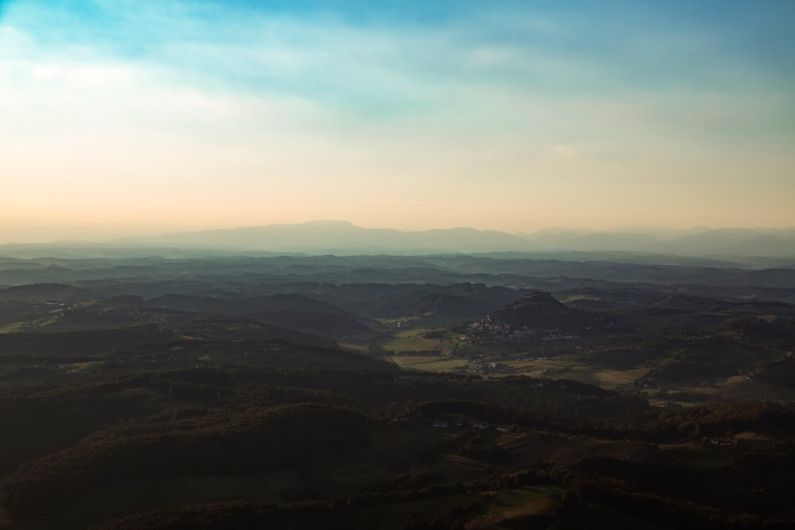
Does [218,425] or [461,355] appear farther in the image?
[461,355]

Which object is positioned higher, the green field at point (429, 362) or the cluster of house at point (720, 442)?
the cluster of house at point (720, 442)

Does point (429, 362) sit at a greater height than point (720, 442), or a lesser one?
lesser

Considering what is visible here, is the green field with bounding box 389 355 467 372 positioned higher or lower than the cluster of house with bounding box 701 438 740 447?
lower

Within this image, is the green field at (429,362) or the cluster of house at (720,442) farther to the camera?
the green field at (429,362)

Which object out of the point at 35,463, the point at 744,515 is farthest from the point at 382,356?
the point at 744,515

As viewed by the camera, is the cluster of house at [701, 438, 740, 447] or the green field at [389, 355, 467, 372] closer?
the cluster of house at [701, 438, 740, 447]

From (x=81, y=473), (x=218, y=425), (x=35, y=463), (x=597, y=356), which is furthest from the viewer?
(x=597, y=356)

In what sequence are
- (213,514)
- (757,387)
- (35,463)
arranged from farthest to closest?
(757,387) → (35,463) → (213,514)

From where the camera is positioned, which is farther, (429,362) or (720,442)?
(429,362)

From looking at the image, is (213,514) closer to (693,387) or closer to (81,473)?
(81,473)
